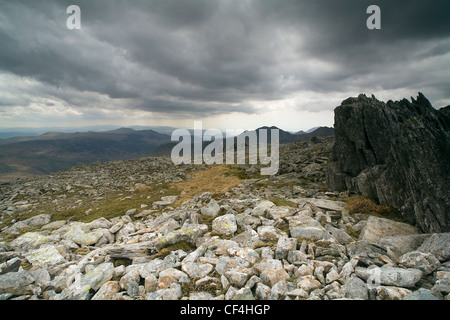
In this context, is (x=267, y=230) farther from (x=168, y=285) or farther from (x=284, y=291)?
(x=168, y=285)

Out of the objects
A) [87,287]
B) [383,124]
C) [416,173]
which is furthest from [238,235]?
[383,124]

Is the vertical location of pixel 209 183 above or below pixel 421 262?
below

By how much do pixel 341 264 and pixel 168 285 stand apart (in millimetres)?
7004

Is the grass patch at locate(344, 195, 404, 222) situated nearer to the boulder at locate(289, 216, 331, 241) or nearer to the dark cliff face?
the dark cliff face

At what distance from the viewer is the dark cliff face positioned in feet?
45.4

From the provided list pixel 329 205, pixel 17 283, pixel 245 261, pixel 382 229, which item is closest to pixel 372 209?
pixel 329 205

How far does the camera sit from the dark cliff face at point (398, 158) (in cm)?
1384

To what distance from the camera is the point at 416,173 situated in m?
14.9

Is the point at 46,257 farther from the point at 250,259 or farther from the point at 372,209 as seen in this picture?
the point at 372,209

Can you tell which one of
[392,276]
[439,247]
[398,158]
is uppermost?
[398,158]

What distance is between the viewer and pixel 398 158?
56.7 feet

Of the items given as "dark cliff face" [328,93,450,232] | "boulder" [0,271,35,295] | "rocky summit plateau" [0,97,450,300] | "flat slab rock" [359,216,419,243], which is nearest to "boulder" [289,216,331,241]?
"rocky summit plateau" [0,97,450,300]

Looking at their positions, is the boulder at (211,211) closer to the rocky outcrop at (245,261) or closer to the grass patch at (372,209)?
the rocky outcrop at (245,261)
